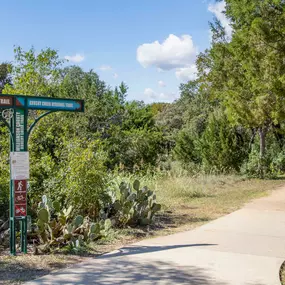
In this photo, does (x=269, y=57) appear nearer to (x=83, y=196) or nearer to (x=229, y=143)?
(x=83, y=196)

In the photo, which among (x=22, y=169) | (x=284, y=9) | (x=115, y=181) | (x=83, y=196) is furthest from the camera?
(x=284, y=9)

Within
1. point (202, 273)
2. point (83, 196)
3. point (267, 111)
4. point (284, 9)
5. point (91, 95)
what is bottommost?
point (202, 273)

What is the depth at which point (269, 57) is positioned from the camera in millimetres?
11859

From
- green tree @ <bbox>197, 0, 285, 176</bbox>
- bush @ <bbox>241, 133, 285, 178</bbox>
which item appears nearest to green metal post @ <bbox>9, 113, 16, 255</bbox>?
green tree @ <bbox>197, 0, 285, 176</bbox>

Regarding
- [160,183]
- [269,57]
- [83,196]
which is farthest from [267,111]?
[83,196]

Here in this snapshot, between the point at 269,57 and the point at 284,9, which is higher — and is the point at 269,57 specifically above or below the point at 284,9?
below

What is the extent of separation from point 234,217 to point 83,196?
10.9 feet

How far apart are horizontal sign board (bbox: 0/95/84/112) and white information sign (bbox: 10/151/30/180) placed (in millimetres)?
670

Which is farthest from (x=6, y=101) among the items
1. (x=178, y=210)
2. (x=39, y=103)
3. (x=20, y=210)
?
(x=178, y=210)

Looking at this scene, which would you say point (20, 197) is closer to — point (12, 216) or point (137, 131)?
point (12, 216)

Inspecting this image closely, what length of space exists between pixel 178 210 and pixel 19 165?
17.0 ft

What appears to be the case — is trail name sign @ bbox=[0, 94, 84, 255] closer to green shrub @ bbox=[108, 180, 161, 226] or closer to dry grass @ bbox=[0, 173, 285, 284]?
dry grass @ bbox=[0, 173, 285, 284]

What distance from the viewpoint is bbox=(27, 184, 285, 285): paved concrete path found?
4957 millimetres

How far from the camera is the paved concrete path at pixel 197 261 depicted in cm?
496
